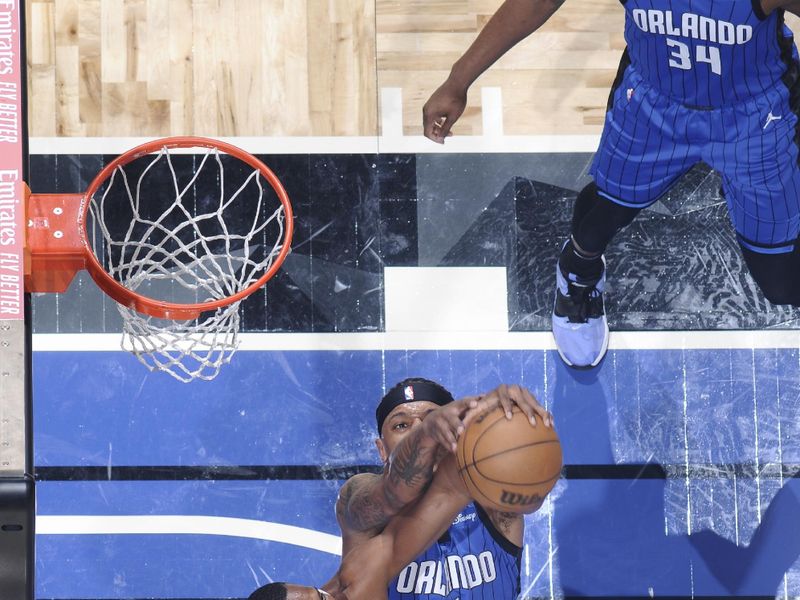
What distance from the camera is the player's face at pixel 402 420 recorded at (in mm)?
3957

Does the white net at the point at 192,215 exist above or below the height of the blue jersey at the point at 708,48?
below

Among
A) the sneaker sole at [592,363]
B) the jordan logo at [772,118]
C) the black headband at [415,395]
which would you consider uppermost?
the jordan logo at [772,118]

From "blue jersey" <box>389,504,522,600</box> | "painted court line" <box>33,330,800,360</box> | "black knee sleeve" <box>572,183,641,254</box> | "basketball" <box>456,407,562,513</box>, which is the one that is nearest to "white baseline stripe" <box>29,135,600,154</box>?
"black knee sleeve" <box>572,183,641,254</box>

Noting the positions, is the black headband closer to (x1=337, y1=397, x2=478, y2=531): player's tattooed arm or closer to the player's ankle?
(x1=337, y1=397, x2=478, y2=531): player's tattooed arm

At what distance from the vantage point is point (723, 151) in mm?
3705

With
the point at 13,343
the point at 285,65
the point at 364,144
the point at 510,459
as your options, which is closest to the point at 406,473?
the point at 510,459

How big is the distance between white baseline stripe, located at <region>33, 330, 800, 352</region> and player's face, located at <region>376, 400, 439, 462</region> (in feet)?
2.36

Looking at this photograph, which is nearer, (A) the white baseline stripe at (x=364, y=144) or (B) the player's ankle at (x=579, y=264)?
(B) the player's ankle at (x=579, y=264)

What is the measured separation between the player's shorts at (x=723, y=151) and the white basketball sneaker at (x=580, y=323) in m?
0.70

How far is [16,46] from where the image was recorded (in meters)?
3.12

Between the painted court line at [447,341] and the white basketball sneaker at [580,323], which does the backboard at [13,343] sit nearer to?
the painted court line at [447,341]

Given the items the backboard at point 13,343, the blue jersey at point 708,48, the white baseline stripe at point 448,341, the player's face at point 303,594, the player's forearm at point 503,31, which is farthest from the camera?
the white baseline stripe at point 448,341

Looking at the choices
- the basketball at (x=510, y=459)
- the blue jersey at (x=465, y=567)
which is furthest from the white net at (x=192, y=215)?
the basketball at (x=510, y=459)

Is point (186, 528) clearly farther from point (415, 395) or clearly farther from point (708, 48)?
point (708, 48)
